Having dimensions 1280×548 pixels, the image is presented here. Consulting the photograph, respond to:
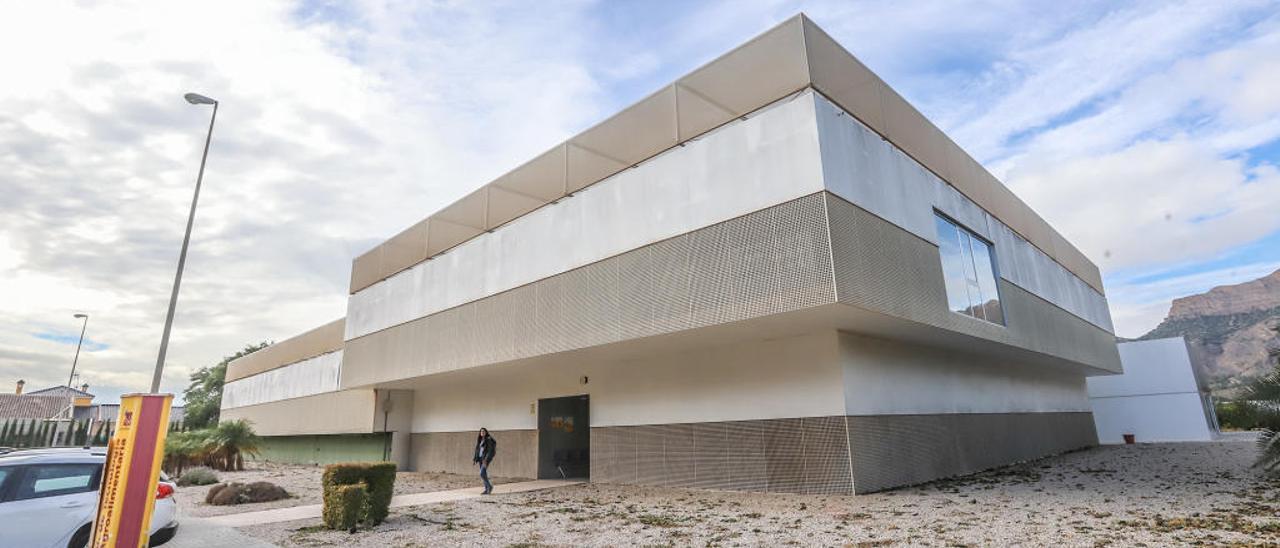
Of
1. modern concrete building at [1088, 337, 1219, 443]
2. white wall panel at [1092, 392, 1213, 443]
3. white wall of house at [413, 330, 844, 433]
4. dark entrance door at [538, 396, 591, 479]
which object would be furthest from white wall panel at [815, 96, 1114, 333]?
white wall panel at [1092, 392, 1213, 443]

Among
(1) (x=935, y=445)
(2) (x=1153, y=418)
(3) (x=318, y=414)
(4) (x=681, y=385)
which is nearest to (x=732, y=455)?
(4) (x=681, y=385)

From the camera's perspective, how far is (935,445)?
Result: 13453 mm

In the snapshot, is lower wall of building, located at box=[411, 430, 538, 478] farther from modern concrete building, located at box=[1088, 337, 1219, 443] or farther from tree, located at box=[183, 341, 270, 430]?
tree, located at box=[183, 341, 270, 430]

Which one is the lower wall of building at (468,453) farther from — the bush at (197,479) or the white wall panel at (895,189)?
the white wall panel at (895,189)

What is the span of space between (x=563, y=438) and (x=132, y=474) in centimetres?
1379

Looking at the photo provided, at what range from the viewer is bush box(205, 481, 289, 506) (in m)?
13.7

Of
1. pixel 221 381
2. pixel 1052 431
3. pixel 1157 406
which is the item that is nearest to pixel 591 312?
pixel 1052 431

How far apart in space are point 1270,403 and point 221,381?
77046 millimetres

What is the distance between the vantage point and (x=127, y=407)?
5.35m

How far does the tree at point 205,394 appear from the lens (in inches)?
2312

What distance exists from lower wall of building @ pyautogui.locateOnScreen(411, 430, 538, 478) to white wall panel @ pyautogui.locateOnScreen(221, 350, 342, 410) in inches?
232

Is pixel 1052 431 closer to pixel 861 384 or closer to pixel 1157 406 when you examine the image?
pixel 1157 406

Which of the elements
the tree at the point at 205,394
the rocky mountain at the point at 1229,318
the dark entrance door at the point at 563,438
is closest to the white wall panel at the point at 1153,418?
the dark entrance door at the point at 563,438

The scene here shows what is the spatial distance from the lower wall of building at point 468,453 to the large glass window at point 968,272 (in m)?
12.3
